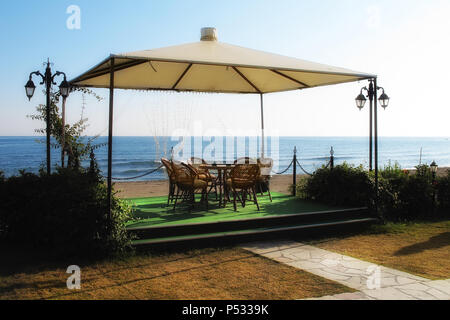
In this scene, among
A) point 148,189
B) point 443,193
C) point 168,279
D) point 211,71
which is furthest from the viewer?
point 148,189

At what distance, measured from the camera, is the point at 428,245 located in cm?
592

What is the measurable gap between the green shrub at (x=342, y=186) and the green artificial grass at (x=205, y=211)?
28 cm

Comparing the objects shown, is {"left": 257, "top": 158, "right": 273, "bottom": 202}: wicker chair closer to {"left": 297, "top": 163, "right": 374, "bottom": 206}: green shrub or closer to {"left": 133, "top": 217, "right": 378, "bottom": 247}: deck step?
{"left": 297, "top": 163, "right": 374, "bottom": 206}: green shrub

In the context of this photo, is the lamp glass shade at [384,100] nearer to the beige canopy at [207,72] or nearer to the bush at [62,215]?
the beige canopy at [207,72]

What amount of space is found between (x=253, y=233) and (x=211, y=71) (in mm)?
3550

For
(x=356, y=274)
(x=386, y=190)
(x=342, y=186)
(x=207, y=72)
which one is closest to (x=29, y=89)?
(x=207, y=72)

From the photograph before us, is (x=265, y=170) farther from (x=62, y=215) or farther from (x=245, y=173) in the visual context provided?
(x=62, y=215)

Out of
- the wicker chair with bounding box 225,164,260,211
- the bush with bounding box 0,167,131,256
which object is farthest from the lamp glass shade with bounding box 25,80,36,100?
the wicker chair with bounding box 225,164,260,211

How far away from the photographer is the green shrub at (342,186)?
23.7ft

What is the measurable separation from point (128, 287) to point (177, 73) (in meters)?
4.61

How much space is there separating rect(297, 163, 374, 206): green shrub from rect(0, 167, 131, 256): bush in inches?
157

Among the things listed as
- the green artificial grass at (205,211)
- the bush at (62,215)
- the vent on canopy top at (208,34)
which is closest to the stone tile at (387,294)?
the green artificial grass at (205,211)

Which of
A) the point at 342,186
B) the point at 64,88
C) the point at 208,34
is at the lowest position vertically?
the point at 342,186

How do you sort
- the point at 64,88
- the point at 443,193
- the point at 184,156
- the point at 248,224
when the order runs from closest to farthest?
the point at 248,224, the point at 64,88, the point at 443,193, the point at 184,156
